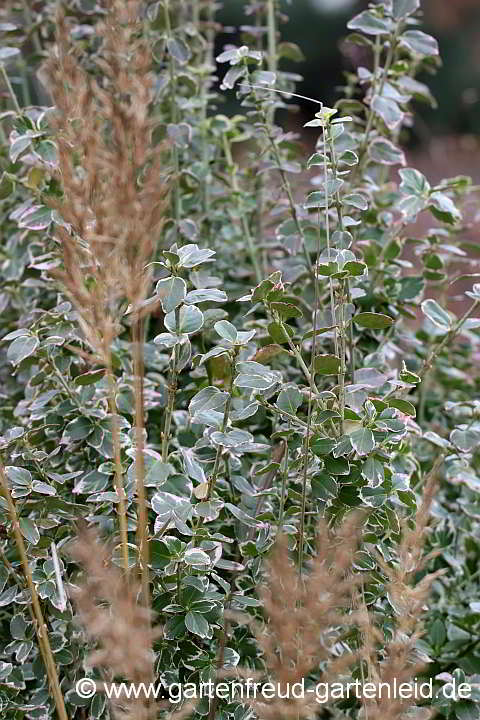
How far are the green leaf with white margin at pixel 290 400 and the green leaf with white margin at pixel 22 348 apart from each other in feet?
1.32

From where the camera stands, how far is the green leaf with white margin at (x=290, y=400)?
1.20 metres

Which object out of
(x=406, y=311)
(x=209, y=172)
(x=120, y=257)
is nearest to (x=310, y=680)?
(x=406, y=311)

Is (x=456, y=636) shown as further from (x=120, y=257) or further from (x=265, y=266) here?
(x=120, y=257)

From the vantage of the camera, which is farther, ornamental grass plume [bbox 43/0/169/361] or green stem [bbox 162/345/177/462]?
green stem [bbox 162/345/177/462]

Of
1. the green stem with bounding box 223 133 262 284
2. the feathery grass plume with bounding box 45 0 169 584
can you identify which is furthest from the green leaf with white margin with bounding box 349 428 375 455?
the green stem with bounding box 223 133 262 284

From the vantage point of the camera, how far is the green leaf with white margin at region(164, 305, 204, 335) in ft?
3.78

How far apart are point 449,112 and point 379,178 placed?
8.60 meters

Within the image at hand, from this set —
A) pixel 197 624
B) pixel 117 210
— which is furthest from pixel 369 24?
pixel 197 624

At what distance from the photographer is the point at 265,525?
1.25m

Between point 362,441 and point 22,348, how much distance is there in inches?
21.8

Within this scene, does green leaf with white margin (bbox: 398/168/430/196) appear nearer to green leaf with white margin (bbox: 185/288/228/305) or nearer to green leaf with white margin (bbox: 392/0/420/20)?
green leaf with white margin (bbox: 392/0/420/20)

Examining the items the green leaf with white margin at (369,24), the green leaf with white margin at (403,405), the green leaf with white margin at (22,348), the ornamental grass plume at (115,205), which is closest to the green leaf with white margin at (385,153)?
the green leaf with white margin at (369,24)

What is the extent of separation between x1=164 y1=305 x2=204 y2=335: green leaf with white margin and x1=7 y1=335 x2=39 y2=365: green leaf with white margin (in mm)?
274

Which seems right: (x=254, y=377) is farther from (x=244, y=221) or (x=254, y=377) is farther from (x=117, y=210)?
(x=244, y=221)
